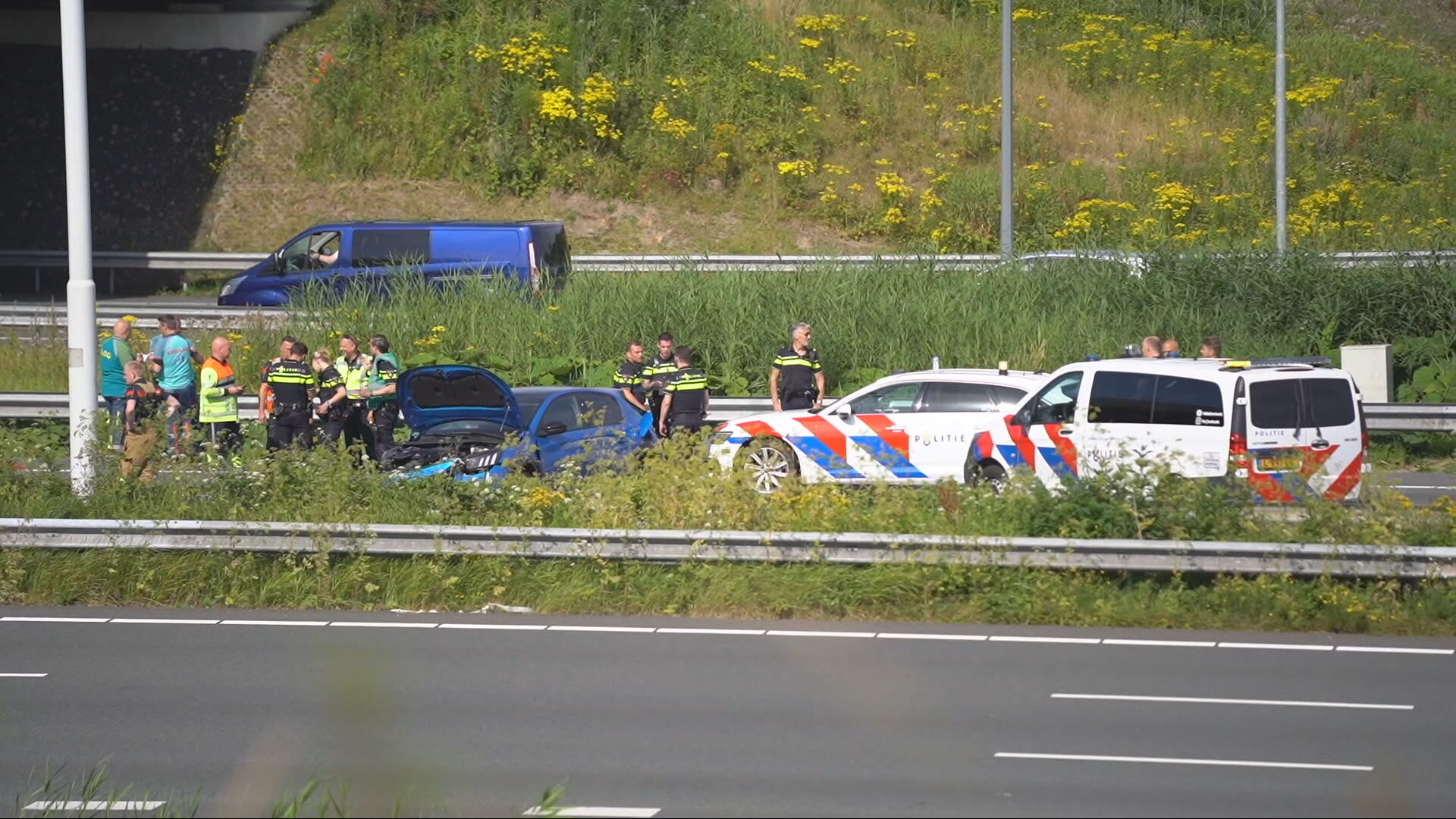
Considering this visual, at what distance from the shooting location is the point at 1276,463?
554 inches

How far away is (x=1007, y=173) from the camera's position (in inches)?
1102

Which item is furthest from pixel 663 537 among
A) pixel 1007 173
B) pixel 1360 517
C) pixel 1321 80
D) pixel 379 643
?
pixel 1321 80

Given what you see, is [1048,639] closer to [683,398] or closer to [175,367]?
[683,398]

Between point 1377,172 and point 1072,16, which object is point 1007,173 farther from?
point 1072,16

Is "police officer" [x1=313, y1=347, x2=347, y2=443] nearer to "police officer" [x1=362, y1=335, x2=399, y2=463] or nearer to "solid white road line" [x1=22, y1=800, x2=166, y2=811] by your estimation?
"police officer" [x1=362, y1=335, x2=399, y2=463]

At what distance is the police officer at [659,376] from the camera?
19.1 metres

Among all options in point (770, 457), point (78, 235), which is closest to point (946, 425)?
point (770, 457)

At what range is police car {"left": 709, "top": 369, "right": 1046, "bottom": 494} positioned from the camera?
16.7 metres

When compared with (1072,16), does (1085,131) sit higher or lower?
lower

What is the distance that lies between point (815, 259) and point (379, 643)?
16.8m

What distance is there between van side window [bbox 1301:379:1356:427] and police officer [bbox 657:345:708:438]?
706 centimetres

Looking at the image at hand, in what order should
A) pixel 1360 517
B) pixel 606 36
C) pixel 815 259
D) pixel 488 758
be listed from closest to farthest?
pixel 488 758 → pixel 1360 517 → pixel 815 259 → pixel 606 36

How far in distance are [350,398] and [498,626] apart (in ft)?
25.3

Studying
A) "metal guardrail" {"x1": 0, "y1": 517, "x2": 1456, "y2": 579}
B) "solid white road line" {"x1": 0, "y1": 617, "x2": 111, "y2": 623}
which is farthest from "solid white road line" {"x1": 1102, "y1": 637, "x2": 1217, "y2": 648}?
"solid white road line" {"x1": 0, "y1": 617, "x2": 111, "y2": 623}
